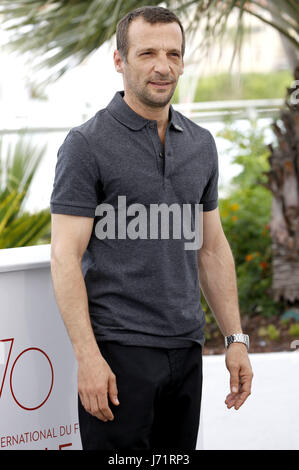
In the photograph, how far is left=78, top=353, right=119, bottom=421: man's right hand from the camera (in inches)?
67.4

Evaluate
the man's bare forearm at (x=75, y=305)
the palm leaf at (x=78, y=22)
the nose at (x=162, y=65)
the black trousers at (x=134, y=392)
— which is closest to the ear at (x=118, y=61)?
the nose at (x=162, y=65)

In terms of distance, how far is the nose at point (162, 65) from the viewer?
178 centimetres

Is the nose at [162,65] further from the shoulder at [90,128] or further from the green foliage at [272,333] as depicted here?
the green foliage at [272,333]

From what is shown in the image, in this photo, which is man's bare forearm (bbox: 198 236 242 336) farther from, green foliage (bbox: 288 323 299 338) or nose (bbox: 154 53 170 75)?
green foliage (bbox: 288 323 299 338)

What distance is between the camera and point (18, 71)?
4262 millimetres

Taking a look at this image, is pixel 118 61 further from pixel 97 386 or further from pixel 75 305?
pixel 97 386

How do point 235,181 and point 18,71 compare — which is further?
point 235,181

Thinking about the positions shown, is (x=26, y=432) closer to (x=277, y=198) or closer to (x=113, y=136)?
(x=113, y=136)

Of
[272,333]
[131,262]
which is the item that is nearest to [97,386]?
[131,262]

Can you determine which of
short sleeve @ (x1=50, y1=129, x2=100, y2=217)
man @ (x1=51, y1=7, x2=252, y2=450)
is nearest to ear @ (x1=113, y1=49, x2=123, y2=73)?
man @ (x1=51, y1=7, x2=252, y2=450)

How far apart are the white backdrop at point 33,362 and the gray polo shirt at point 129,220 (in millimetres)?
214

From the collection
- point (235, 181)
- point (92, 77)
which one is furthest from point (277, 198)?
point (92, 77)

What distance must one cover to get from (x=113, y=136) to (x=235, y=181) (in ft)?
13.0

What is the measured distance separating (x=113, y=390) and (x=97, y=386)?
0.05m
